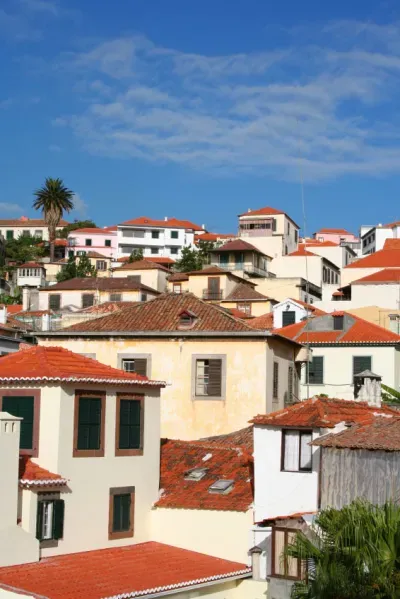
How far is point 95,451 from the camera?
2786cm

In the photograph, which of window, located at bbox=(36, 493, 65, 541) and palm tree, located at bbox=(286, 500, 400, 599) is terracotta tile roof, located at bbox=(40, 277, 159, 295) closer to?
window, located at bbox=(36, 493, 65, 541)

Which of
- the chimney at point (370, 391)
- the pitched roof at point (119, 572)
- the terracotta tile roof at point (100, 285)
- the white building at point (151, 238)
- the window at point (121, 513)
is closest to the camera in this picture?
the pitched roof at point (119, 572)

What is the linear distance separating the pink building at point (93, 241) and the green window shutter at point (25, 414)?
111 meters

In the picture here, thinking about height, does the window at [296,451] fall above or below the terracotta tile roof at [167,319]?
below

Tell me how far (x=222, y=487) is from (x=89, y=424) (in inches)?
165

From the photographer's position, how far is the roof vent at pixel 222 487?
28297 mm

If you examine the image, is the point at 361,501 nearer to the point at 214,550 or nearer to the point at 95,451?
the point at 214,550

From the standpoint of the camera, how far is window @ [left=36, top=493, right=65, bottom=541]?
2578 centimetres

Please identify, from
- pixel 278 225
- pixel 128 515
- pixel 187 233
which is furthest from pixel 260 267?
pixel 128 515

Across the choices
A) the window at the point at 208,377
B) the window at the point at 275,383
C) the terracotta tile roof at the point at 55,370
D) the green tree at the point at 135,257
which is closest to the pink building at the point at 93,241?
the green tree at the point at 135,257

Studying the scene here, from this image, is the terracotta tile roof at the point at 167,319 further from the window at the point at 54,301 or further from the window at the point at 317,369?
the window at the point at 54,301

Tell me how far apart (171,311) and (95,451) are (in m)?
15.1

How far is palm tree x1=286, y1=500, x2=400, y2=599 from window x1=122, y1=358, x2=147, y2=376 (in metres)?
19.6

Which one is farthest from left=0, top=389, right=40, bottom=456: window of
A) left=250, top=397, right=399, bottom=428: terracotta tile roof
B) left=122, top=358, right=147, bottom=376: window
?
left=122, top=358, right=147, bottom=376: window
